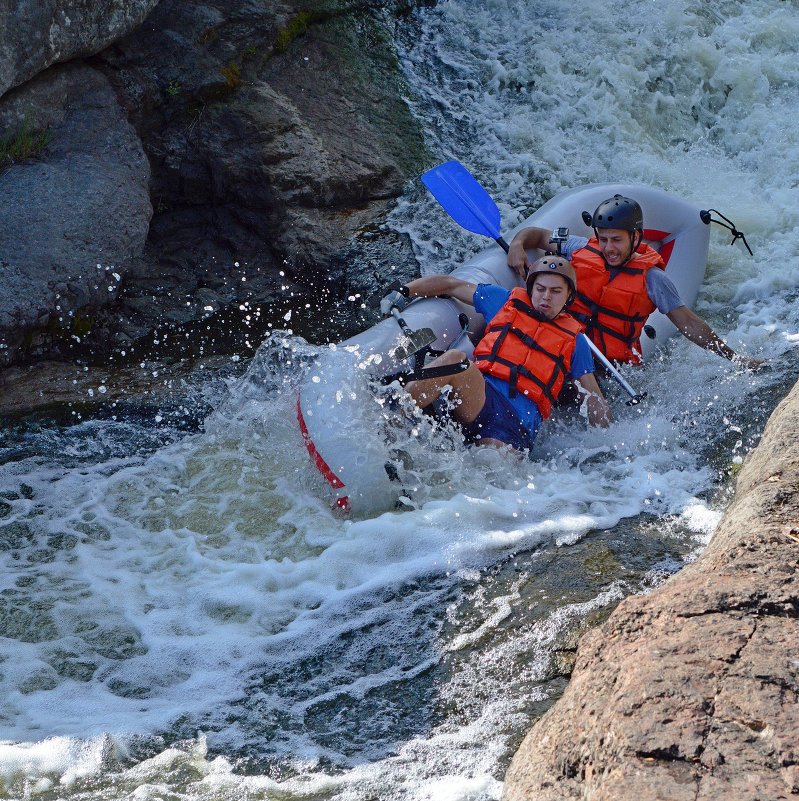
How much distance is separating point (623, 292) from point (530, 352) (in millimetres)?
744

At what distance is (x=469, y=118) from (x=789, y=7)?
3098 mm

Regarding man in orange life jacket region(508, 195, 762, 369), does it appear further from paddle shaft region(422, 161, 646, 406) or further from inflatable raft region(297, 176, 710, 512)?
paddle shaft region(422, 161, 646, 406)

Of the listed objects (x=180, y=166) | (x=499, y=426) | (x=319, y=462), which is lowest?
(x=499, y=426)

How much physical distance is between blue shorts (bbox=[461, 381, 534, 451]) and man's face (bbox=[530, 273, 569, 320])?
457 mm

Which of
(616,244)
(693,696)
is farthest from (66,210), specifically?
(693,696)

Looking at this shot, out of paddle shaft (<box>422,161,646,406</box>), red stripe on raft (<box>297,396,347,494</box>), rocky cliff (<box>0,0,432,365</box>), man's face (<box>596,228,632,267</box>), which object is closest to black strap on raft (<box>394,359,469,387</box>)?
red stripe on raft (<box>297,396,347,494</box>)

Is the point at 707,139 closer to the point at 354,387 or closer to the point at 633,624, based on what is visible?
the point at 354,387

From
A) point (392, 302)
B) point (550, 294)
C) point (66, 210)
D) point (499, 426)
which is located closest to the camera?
point (499, 426)

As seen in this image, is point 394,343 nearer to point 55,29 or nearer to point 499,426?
point 499,426

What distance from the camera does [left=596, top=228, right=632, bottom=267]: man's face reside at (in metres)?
4.75

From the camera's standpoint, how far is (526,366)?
14.0ft

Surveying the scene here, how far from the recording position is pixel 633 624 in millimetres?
2248

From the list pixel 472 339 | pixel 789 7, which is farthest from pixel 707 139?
pixel 472 339

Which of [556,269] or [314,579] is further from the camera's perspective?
[556,269]
